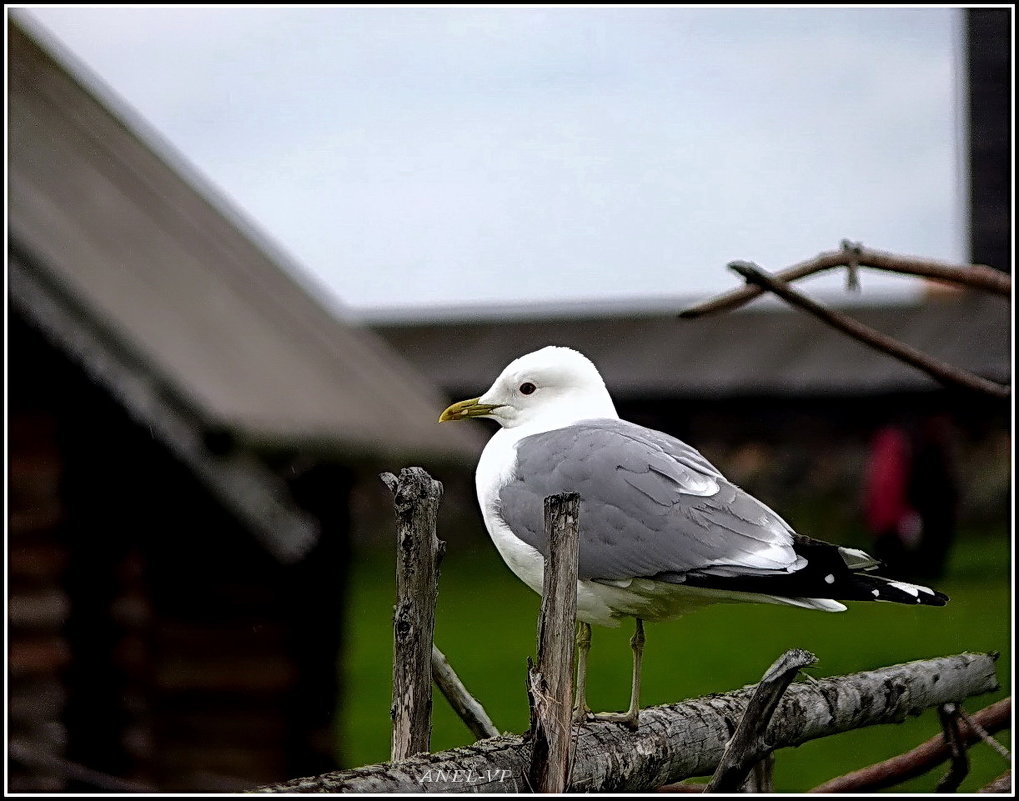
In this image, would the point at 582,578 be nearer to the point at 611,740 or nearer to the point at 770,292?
the point at 611,740

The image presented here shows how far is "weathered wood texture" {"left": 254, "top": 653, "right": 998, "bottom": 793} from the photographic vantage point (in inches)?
54.2

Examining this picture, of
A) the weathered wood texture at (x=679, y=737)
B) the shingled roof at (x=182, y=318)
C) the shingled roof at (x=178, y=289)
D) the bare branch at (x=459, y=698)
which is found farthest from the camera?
the shingled roof at (x=178, y=289)

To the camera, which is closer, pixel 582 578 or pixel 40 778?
pixel 582 578

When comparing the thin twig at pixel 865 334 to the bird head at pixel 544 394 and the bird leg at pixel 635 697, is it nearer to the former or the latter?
the bird head at pixel 544 394

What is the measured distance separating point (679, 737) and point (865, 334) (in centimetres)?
69

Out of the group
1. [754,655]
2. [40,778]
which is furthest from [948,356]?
[40,778]

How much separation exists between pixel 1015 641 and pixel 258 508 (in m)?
2.16

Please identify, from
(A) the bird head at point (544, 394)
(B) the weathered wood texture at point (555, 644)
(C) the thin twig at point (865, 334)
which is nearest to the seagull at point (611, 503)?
(A) the bird head at point (544, 394)

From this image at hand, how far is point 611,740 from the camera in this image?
163cm

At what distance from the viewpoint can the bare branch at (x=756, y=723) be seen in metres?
1.43

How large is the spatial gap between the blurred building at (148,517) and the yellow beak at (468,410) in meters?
1.94

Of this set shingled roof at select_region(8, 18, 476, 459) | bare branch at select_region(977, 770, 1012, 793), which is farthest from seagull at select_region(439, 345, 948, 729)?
shingled roof at select_region(8, 18, 476, 459)

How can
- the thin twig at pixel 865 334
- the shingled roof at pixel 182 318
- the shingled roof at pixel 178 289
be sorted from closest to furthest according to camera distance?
the thin twig at pixel 865 334
the shingled roof at pixel 182 318
the shingled roof at pixel 178 289

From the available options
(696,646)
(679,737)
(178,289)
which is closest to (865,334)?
(679,737)
